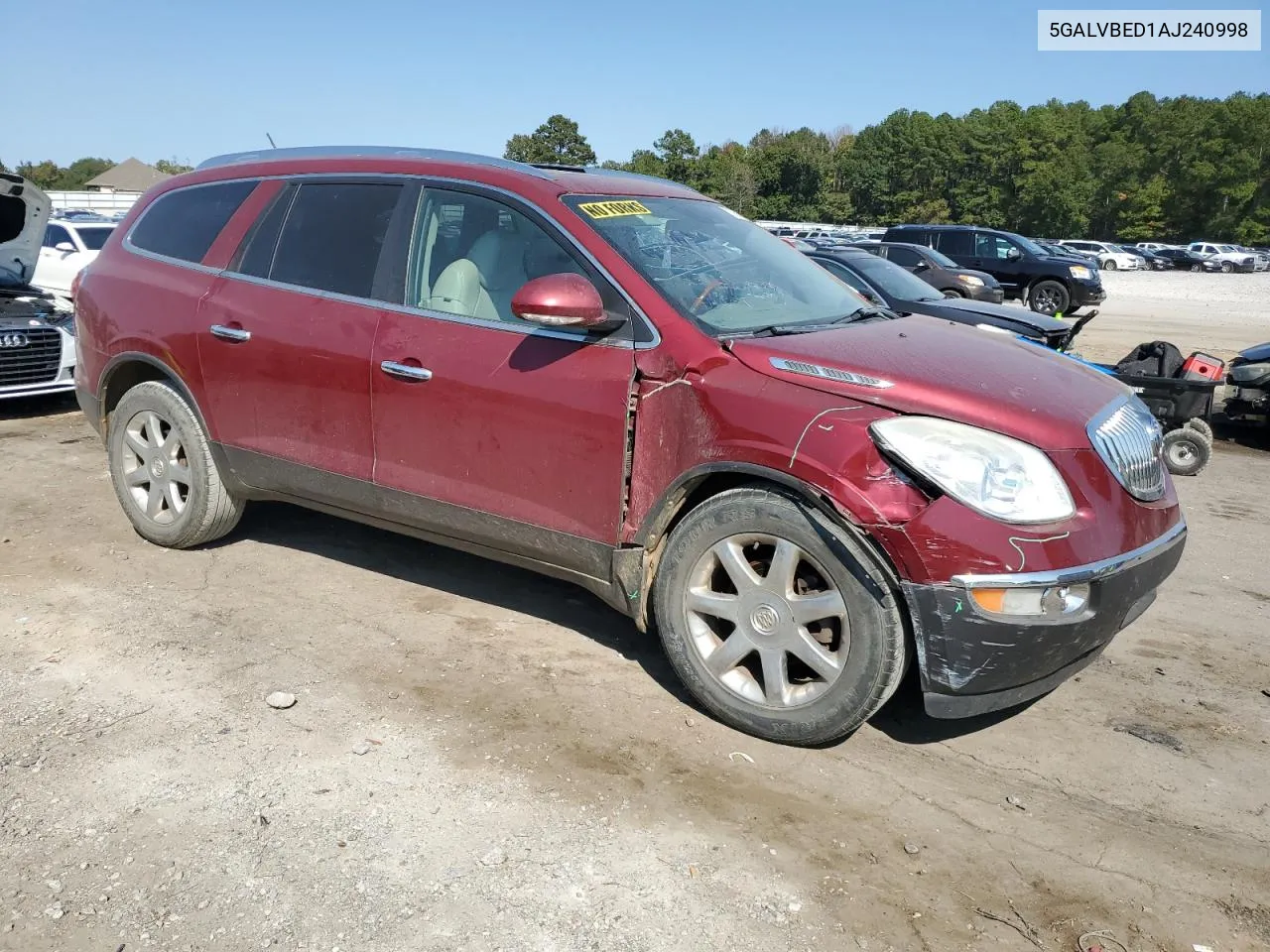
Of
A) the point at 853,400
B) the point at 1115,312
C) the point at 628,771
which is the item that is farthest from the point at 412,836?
the point at 1115,312

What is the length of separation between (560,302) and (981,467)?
1450 mm

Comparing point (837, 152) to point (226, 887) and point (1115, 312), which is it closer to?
point (1115, 312)

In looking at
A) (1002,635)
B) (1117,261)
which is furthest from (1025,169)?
(1002,635)

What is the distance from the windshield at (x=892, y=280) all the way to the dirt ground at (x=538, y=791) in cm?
636

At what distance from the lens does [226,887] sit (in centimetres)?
265

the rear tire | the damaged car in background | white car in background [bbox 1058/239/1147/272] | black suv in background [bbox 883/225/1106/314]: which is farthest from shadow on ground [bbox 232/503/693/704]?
white car in background [bbox 1058/239/1147/272]

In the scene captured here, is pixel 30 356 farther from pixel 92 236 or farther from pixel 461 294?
pixel 461 294

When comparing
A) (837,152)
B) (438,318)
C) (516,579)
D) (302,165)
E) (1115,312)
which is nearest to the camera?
(438,318)

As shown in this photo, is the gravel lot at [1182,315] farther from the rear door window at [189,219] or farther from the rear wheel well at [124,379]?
the rear wheel well at [124,379]

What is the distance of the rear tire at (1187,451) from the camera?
8.07 metres

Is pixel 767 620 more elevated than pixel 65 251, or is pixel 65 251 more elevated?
pixel 65 251

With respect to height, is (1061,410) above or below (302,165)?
below

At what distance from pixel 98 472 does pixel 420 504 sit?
3.87m

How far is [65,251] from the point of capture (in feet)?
41.1
